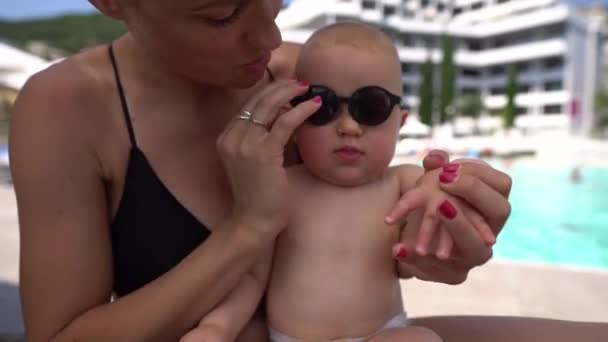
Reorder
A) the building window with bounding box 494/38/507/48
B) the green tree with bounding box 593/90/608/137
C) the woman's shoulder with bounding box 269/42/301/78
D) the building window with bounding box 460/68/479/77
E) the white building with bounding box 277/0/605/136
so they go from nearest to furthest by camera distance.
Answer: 1. the woman's shoulder with bounding box 269/42/301/78
2. the green tree with bounding box 593/90/608/137
3. the white building with bounding box 277/0/605/136
4. the building window with bounding box 460/68/479/77
5. the building window with bounding box 494/38/507/48

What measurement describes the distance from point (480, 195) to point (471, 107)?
42.9 m

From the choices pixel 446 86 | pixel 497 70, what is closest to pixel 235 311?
pixel 446 86

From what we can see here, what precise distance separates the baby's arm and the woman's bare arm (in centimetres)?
3

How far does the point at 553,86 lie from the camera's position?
43906 mm

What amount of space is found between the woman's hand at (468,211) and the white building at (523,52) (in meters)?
36.8

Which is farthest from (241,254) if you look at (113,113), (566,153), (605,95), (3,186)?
(605,95)

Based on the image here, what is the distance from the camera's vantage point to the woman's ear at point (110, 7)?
112 cm

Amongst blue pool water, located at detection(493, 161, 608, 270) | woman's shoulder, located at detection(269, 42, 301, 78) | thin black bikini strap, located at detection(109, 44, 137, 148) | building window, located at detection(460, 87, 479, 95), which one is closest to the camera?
thin black bikini strap, located at detection(109, 44, 137, 148)

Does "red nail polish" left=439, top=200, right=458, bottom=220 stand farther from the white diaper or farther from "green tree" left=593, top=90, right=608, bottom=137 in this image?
"green tree" left=593, top=90, right=608, bottom=137

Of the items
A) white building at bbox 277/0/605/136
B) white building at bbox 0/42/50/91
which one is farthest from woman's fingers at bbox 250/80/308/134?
white building at bbox 277/0/605/136

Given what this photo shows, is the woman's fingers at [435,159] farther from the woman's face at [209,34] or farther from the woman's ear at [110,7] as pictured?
the woman's ear at [110,7]

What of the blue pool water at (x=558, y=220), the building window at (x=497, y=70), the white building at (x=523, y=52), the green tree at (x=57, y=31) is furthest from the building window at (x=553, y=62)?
the green tree at (x=57, y=31)

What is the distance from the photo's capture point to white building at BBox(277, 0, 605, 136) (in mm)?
39750

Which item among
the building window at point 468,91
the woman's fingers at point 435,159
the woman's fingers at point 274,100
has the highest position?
the woman's fingers at point 274,100
